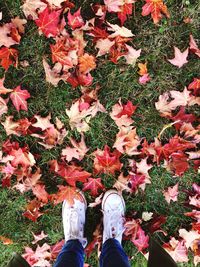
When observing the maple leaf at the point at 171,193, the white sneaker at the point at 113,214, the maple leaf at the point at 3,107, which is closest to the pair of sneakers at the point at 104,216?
the white sneaker at the point at 113,214

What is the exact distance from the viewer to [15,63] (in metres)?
2.74

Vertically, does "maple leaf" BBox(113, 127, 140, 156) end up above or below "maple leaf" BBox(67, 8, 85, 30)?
below

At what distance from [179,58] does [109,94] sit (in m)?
0.54

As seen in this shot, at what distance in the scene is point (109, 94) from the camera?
277 cm

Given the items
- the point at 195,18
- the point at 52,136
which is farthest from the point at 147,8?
the point at 52,136

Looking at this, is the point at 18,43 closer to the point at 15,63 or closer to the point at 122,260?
the point at 15,63

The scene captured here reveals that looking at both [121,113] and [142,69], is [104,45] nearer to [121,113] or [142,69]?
[142,69]

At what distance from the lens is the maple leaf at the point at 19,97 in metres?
2.71

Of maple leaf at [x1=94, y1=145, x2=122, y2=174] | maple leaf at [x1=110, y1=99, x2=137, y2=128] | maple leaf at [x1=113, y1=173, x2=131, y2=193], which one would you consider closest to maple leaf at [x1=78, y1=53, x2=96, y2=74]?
maple leaf at [x1=110, y1=99, x2=137, y2=128]

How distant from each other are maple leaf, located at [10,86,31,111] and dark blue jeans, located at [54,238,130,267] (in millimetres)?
977

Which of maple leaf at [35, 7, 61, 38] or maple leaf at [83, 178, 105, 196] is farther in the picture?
maple leaf at [83, 178, 105, 196]

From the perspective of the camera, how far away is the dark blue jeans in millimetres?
2334

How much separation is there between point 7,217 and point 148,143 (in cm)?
114

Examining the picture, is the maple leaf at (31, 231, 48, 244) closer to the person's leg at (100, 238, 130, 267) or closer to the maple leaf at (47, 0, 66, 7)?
the person's leg at (100, 238, 130, 267)
